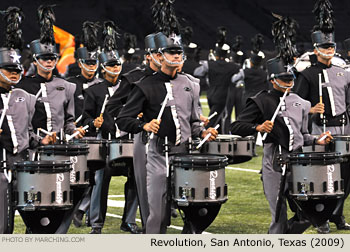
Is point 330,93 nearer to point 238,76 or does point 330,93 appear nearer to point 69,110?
point 69,110

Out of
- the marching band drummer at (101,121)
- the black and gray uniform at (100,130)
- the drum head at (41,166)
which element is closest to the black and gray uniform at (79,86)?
the marching band drummer at (101,121)

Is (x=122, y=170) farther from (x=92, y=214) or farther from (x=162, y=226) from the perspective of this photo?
(x=162, y=226)

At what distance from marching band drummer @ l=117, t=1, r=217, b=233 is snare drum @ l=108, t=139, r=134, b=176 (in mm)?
1282

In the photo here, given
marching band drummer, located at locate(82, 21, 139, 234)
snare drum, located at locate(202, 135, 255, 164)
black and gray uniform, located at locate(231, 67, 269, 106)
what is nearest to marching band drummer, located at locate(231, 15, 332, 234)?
marching band drummer, located at locate(82, 21, 139, 234)

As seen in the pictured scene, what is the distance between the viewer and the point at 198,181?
800 centimetres

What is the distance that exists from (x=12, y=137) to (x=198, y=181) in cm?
149

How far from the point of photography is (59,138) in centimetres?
1003

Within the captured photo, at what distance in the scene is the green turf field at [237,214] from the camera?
10578mm

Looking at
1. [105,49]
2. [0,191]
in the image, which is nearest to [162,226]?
[0,191]

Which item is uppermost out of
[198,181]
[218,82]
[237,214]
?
[218,82]

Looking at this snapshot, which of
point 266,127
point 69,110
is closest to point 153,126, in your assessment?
point 266,127

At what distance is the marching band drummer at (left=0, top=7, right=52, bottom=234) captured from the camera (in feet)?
27.3

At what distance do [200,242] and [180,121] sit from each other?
1143 mm

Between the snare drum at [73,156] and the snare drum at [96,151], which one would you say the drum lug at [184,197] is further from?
the snare drum at [96,151]
